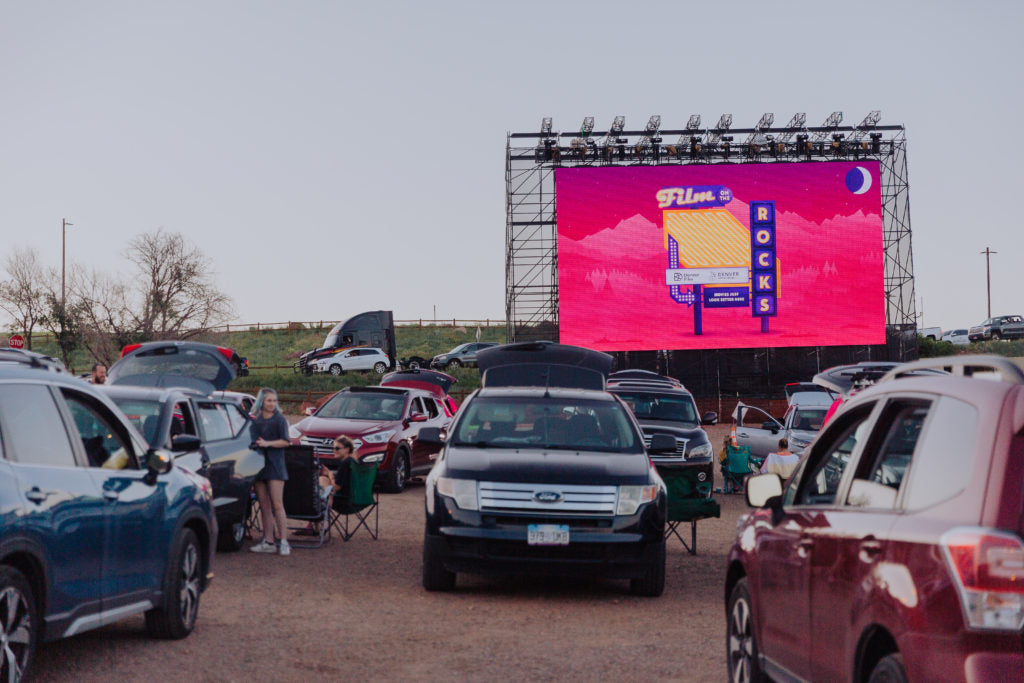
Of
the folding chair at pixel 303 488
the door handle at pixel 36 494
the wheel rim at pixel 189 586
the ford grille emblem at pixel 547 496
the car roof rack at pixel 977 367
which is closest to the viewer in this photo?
the car roof rack at pixel 977 367

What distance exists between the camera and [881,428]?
4691mm

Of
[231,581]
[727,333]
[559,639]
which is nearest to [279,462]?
[231,581]

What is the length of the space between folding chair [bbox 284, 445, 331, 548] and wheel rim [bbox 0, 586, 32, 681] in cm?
749

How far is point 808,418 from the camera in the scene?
22.1m

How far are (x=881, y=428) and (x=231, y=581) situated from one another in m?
7.83

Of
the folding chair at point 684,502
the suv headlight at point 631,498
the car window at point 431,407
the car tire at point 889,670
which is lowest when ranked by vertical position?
the folding chair at point 684,502

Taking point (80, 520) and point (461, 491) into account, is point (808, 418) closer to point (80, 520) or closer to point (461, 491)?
point (461, 491)

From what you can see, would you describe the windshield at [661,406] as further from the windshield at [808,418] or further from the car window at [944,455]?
the car window at [944,455]

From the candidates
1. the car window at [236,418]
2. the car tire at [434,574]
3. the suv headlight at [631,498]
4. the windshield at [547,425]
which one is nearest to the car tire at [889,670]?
the suv headlight at [631,498]

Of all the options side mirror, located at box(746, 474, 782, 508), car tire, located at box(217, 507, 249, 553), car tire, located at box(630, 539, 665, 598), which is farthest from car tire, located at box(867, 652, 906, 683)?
car tire, located at box(217, 507, 249, 553)

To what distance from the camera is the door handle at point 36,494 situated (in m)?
6.15

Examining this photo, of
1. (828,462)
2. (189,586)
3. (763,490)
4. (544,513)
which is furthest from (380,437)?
(828,462)

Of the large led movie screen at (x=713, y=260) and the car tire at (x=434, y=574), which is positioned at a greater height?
the large led movie screen at (x=713, y=260)

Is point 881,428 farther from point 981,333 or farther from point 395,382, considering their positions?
point 981,333
